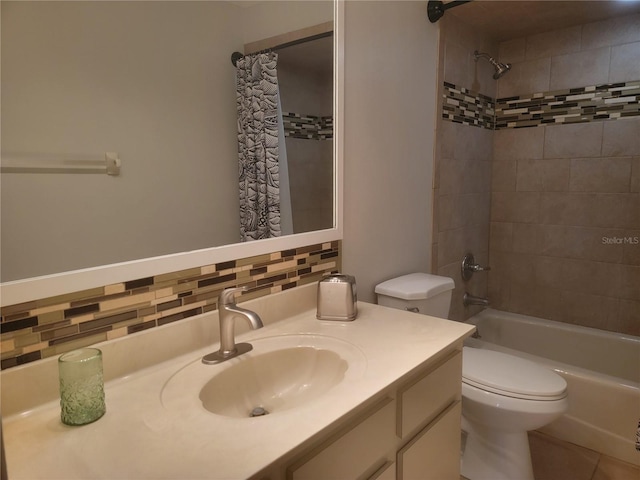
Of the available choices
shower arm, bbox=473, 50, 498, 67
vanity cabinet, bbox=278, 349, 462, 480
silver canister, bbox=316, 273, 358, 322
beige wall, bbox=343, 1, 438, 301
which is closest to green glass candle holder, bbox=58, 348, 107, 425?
vanity cabinet, bbox=278, 349, 462, 480

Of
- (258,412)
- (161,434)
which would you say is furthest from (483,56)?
(161,434)

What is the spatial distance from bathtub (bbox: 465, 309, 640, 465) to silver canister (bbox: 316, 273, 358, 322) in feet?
4.09

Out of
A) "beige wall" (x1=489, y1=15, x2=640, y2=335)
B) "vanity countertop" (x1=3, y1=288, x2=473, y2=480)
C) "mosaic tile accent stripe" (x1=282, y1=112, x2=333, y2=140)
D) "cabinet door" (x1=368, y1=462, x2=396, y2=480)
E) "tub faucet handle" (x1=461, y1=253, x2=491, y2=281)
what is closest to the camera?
"vanity countertop" (x1=3, y1=288, x2=473, y2=480)

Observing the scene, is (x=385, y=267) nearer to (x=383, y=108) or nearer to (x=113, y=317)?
(x=383, y=108)

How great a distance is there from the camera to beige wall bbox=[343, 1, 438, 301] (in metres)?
1.67

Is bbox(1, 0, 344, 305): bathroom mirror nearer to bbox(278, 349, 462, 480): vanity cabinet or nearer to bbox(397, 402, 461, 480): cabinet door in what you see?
bbox(278, 349, 462, 480): vanity cabinet

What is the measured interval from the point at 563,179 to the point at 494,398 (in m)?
1.53

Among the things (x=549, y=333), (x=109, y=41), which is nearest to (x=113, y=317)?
(x=109, y=41)

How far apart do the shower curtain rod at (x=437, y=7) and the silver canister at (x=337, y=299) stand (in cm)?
139

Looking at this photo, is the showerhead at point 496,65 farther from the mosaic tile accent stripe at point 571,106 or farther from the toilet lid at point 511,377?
the toilet lid at point 511,377

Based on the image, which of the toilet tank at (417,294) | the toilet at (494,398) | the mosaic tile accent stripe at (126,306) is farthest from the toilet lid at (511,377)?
the mosaic tile accent stripe at (126,306)

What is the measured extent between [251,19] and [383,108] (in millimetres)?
679

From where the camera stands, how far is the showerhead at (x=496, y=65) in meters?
2.43

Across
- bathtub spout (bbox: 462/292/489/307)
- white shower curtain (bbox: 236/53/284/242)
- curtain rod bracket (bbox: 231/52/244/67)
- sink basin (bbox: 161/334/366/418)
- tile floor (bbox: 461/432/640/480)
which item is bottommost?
tile floor (bbox: 461/432/640/480)
